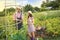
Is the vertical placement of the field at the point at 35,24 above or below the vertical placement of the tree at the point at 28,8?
below

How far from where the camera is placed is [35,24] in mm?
3279

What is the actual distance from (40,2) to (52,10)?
19 centimetres

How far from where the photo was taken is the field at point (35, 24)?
319cm

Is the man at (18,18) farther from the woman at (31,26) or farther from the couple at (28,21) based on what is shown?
the woman at (31,26)

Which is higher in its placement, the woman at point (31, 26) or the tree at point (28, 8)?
the tree at point (28, 8)

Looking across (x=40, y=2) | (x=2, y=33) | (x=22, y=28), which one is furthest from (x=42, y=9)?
(x=2, y=33)

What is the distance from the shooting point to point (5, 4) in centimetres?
320

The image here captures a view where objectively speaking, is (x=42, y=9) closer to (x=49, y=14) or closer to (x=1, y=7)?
(x=49, y=14)

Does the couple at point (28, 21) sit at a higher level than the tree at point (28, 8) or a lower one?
lower

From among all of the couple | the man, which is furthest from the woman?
the man

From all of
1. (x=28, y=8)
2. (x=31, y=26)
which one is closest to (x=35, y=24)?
(x=31, y=26)

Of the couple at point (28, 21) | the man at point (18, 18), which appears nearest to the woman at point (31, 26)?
the couple at point (28, 21)

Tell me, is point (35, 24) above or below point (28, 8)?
below

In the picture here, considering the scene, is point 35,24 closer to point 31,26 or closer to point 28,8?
point 31,26
